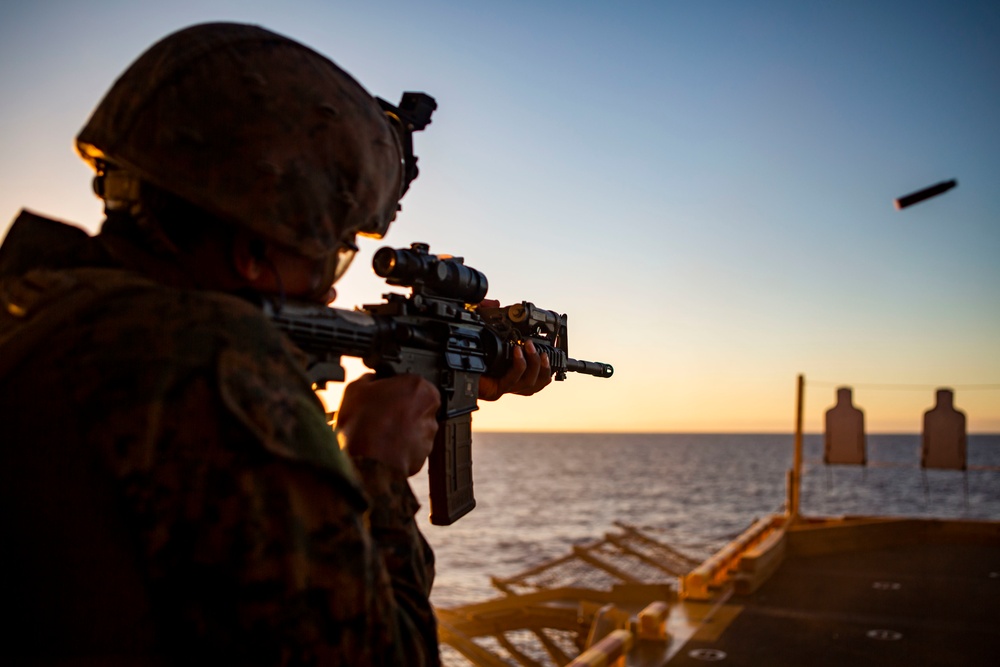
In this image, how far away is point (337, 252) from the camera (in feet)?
7.41

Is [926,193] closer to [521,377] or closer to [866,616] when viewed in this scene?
[866,616]

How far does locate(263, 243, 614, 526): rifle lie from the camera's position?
265 centimetres

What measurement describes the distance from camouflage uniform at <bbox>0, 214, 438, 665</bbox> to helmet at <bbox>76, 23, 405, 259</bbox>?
434mm

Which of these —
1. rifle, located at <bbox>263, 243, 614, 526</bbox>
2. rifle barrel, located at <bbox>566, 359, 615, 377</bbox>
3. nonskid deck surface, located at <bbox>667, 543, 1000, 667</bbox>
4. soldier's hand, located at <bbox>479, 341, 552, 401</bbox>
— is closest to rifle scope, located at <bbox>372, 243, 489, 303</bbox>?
rifle, located at <bbox>263, 243, 614, 526</bbox>

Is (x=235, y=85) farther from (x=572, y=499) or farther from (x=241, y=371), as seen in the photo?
(x=572, y=499)

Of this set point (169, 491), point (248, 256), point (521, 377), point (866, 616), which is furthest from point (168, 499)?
point (866, 616)

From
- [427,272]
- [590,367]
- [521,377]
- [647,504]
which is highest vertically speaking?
[427,272]

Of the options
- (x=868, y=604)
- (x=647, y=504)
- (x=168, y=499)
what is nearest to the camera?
(x=168, y=499)

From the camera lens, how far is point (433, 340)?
3.32m

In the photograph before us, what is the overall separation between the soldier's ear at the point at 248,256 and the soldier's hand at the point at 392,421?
47cm

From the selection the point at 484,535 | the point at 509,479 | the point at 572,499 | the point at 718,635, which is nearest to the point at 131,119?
the point at 718,635

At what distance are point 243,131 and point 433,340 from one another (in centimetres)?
156

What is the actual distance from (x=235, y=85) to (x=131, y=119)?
27 cm

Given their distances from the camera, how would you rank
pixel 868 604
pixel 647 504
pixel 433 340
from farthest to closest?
1. pixel 647 504
2. pixel 868 604
3. pixel 433 340
